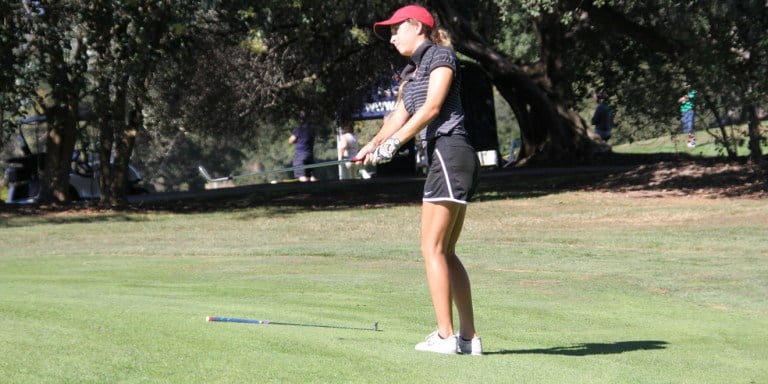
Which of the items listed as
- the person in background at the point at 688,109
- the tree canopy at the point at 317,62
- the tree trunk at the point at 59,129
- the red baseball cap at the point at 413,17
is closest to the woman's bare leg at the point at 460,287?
the red baseball cap at the point at 413,17

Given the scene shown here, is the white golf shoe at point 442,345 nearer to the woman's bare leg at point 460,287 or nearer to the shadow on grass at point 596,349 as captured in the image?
the woman's bare leg at point 460,287

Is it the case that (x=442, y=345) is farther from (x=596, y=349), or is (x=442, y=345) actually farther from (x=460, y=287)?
(x=596, y=349)

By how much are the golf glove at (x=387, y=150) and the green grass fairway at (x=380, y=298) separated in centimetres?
114

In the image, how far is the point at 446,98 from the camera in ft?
23.1

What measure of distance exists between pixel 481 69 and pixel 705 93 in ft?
31.0

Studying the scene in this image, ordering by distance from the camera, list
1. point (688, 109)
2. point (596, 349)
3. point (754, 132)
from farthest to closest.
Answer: point (688, 109) < point (754, 132) < point (596, 349)

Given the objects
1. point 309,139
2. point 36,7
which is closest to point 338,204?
point 309,139

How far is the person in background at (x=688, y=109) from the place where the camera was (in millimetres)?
27031

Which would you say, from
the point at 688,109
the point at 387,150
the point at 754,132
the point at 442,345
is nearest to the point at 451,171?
the point at 387,150

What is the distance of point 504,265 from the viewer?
609 inches

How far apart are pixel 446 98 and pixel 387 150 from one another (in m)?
0.47

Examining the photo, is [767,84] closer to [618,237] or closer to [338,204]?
[618,237]

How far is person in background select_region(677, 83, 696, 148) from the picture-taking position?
2703 centimetres

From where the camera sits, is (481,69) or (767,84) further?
(481,69)
